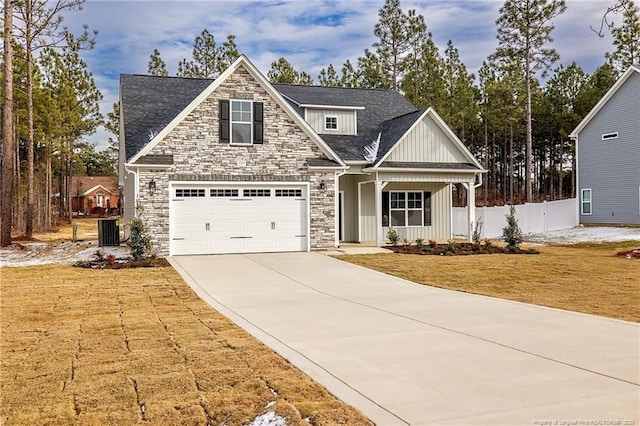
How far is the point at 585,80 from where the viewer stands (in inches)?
1730

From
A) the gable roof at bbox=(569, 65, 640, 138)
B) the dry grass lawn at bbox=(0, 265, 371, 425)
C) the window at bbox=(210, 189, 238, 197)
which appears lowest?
the dry grass lawn at bbox=(0, 265, 371, 425)

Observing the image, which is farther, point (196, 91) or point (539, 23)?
point (539, 23)

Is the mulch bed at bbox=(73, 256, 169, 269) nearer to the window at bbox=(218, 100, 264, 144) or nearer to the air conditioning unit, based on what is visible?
the air conditioning unit

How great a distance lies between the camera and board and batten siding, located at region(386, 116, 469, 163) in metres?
21.6

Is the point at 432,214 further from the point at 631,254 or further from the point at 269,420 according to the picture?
the point at 269,420

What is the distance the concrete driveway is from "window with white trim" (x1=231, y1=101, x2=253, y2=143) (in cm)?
758

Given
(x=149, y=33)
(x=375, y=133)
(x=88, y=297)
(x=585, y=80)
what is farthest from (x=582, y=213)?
(x=88, y=297)

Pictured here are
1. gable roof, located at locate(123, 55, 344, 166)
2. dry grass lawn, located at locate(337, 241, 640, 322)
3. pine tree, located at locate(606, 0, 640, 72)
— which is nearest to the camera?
dry grass lawn, located at locate(337, 241, 640, 322)

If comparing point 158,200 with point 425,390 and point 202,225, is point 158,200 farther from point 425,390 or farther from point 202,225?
point 425,390

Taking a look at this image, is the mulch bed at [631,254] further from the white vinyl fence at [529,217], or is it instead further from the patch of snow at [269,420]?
the patch of snow at [269,420]

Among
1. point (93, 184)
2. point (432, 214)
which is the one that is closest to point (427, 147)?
point (432, 214)

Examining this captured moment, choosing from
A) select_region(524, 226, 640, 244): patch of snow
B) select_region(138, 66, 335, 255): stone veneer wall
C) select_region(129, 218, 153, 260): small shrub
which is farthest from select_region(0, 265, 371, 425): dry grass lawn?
select_region(524, 226, 640, 244): patch of snow

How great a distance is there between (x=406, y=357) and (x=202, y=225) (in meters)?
12.8

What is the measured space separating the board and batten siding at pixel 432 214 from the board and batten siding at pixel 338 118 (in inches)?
101
